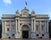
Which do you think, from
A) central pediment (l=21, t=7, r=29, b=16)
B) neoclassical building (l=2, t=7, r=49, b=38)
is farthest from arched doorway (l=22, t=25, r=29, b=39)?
central pediment (l=21, t=7, r=29, b=16)

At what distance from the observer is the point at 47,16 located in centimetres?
5369

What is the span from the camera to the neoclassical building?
2106 inches

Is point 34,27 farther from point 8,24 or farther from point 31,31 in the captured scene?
point 8,24

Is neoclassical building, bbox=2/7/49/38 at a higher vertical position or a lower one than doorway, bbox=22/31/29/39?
higher

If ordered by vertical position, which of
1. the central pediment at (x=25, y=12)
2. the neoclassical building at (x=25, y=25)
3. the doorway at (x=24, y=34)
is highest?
the central pediment at (x=25, y=12)

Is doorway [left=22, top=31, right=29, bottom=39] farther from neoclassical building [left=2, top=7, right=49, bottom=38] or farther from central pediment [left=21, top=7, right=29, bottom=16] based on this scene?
central pediment [left=21, top=7, right=29, bottom=16]

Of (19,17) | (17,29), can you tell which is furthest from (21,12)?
(17,29)

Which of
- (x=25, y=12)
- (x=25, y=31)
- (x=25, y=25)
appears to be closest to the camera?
(x=25, y=25)

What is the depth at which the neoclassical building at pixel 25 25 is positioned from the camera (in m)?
53.5

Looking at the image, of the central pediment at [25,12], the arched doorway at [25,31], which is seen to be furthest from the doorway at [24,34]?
the central pediment at [25,12]

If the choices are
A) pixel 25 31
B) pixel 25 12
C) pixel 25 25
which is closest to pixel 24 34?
pixel 25 31

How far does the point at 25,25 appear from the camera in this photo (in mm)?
54438

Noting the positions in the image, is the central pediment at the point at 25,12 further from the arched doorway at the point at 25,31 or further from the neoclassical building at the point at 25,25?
the arched doorway at the point at 25,31

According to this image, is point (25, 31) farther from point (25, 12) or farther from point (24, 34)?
point (25, 12)
